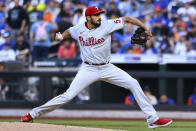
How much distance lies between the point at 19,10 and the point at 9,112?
11.7ft

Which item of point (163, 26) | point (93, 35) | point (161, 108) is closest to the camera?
point (93, 35)

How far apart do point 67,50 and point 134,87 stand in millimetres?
5642

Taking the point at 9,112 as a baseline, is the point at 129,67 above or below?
above

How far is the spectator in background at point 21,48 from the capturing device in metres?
13.7

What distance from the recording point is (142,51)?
525 inches

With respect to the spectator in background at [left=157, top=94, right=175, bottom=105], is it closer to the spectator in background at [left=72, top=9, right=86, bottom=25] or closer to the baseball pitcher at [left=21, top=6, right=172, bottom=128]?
the spectator in background at [left=72, top=9, right=86, bottom=25]

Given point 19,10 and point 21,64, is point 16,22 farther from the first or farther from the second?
point 21,64

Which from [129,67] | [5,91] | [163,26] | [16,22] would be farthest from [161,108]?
[16,22]

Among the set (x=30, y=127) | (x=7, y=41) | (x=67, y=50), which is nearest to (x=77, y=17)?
(x=67, y=50)

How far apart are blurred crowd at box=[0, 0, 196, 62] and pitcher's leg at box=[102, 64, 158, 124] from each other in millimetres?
5237

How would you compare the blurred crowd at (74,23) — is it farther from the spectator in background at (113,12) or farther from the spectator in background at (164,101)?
the spectator in background at (164,101)

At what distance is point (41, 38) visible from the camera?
13547 mm

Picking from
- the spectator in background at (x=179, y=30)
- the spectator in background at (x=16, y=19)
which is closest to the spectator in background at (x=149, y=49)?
the spectator in background at (x=179, y=30)

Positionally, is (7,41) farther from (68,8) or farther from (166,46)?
(166,46)
